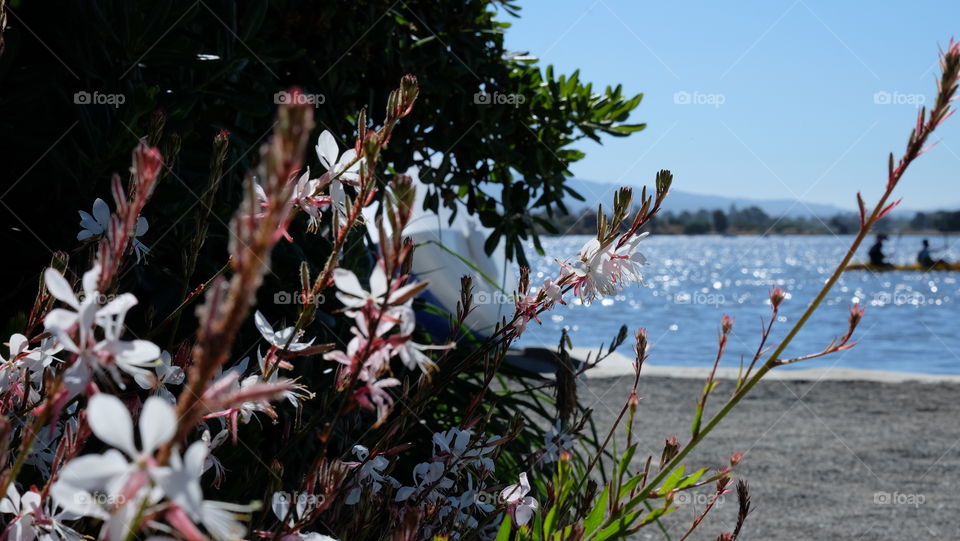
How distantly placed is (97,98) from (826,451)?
16.0 ft

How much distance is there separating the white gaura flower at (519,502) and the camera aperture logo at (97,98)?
129 cm

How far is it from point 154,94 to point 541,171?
155cm

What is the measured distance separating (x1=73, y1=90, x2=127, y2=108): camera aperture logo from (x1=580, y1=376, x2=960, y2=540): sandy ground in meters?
1.54

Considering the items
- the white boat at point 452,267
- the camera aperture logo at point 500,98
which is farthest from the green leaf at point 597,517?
the white boat at point 452,267

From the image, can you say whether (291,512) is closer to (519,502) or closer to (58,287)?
(58,287)

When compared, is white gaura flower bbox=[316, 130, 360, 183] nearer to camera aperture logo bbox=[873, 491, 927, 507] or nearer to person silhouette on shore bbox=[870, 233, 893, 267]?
camera aperture logo bbox=[873, 491, 927, 507]

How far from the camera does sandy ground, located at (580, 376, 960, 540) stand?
159 inches

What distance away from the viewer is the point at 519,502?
4.39 ft

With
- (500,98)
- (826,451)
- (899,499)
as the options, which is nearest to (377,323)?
(500,98)

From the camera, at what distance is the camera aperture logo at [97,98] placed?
1.97 meters

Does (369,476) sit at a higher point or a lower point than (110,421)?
lower

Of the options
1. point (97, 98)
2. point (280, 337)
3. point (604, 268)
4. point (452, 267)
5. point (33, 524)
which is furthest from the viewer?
point (452, 267)

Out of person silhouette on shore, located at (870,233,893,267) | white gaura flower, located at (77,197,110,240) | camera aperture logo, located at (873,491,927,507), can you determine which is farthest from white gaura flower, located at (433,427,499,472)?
person silhouette on shore, located at (870,233,893,267)

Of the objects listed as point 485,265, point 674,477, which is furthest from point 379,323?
point 485,265
